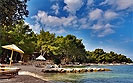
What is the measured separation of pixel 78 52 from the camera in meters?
80.8

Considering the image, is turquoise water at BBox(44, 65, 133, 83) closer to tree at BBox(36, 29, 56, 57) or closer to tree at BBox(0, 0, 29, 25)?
tree at BBox(0, 0, 29, 25)

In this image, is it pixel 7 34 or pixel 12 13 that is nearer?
pixel 12 13

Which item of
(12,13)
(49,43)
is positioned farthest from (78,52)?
(12,13)

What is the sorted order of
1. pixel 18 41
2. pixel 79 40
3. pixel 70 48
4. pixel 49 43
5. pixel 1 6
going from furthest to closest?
pixel 79 40, pixel 70 48, pixel 49 43, pixel 18 41, pixel 1 6

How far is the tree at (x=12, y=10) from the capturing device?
8906 mm

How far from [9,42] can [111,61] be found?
96.0 meters

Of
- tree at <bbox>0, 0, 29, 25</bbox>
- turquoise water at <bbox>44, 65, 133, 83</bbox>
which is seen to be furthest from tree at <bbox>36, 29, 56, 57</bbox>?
tree at <bbox>0, 0, 29, 25</bbox>

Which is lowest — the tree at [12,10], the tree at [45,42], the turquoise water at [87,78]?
the turquoise water at [87,78]

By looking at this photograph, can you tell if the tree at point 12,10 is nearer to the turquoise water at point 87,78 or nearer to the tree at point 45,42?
the turquoise water at point 87,78

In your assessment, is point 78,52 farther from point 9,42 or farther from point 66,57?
point 9,42

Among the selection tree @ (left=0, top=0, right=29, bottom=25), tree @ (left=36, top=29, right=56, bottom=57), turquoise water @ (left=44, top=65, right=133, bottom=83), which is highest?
tree @ (left=36, top=29, right=56, bottom=57)

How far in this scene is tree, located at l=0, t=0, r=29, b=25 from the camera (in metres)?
8.91

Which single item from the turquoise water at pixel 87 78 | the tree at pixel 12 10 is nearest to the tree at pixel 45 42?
the turquoise water at pixel 87 78

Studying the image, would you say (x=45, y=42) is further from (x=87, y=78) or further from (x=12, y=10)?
(x=12, y=10)
